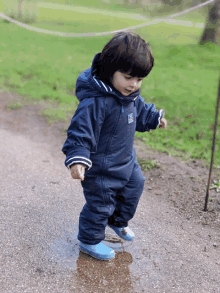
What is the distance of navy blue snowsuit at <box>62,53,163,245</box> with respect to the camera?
205 cm

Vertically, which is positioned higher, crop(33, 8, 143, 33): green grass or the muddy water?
the muddy water

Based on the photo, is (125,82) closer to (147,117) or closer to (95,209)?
(147,117)

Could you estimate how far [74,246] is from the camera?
247 cm

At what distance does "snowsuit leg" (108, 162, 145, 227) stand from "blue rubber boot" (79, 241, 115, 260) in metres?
0.22

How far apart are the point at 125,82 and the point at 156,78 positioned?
591 centimetres

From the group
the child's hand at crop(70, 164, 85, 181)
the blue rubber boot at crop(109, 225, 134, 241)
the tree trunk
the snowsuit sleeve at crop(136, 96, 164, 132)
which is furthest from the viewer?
the tree trunk

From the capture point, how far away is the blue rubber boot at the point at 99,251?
7.66ft

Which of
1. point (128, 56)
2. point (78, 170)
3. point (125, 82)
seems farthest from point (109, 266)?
point (128, 56)

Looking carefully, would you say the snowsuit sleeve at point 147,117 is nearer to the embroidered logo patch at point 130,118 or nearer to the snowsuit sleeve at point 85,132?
the embroidered logo patch at point 130,118

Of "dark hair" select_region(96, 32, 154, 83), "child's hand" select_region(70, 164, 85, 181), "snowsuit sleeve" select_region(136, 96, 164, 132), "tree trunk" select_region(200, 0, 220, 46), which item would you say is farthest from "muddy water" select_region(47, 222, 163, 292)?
"tree trunk" select_region(200, 0, 220, 46)

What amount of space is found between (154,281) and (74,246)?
0.61 meters

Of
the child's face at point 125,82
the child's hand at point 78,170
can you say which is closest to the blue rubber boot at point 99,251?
the child's hand at point 78,170

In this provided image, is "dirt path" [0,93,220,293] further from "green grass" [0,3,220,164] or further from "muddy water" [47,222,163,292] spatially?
"green grass" [0,3,220,164]

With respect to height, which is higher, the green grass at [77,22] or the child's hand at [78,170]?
the child's hand at [78,170]
